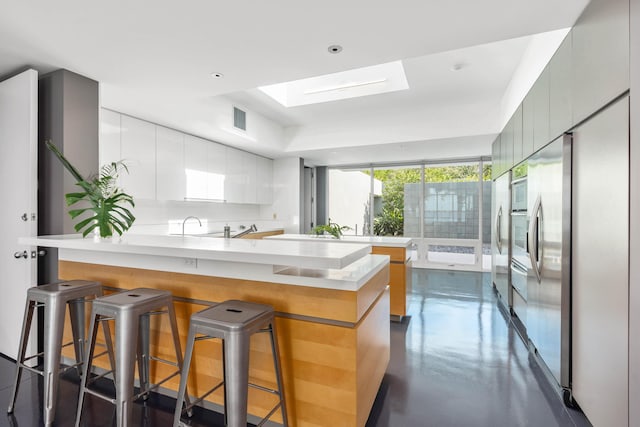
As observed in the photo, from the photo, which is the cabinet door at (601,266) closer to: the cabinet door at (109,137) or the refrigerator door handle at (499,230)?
the refrigerator door handle at (499,230)

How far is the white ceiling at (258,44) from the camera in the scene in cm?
176

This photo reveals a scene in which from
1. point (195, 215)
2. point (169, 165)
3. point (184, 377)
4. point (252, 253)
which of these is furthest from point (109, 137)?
point (184, 377)

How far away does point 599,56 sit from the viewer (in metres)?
1.58

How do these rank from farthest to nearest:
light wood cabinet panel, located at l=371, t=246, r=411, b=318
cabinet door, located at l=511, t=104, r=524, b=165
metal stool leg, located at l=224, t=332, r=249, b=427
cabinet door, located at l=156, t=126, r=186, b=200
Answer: cabinet door, located at l=156, t=126, r=186, b=200
light wood cabinet panel, located at l=371, t=246, r=411, b=318
cabinet door, located at l=511, t=104, r=524, b=165
metal stool leg, located at l=224, t=332, r=249, b=427

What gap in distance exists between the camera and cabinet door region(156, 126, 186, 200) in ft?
12.8

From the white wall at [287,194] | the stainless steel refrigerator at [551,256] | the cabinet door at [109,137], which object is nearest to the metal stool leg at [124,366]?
the cabinet door at [109,137]

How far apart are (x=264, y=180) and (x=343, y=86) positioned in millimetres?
2595

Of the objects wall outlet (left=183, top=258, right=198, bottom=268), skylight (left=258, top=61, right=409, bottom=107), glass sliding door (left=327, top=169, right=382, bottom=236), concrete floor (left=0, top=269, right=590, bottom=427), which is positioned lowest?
concrete floor (left=0, top=269, right=590, bottom=427)

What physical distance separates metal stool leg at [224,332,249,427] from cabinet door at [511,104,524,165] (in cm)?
301

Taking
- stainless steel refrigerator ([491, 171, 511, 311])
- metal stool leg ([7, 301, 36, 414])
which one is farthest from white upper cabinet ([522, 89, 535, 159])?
metal stool leg ([7, 301, 36, 414])

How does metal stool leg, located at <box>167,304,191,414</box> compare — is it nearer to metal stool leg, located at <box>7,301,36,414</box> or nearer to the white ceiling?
metal stool leg, located at <box>7,301,36,414</box>

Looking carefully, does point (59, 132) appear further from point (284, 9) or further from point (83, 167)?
point (284, 9)

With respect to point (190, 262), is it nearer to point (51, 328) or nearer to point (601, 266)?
point (51, 328)

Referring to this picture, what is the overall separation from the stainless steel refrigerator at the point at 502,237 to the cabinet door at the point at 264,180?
13.0 ft
